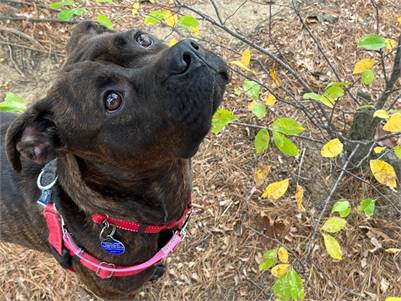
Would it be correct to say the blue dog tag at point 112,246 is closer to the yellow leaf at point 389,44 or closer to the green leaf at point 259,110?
the green leaf at point 259,110

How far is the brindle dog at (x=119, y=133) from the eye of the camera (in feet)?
8.57

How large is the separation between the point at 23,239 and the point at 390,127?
2801 mm

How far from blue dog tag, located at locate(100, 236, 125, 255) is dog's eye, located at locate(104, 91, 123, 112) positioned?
988 millimetres

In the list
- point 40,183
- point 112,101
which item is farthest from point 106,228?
point 112,101

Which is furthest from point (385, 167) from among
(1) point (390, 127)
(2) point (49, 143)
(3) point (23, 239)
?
(3) point (23, 239)

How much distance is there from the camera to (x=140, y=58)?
9.70 ft

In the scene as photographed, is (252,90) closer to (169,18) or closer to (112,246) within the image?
(169,18)

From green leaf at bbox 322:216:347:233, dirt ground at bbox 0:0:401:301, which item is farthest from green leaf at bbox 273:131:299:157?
dirt ground at bbox 0:0:401:301

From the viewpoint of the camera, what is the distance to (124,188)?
10.3ft

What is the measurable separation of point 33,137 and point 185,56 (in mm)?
1052

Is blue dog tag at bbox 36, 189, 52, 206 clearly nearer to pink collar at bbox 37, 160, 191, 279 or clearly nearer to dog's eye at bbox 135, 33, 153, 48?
pink collar at bbox 37, 160, 191, 279

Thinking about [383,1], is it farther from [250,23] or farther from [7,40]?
[7,40]

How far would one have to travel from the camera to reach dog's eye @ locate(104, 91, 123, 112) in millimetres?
2762

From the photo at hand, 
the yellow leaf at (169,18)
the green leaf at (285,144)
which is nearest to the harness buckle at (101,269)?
the green leaf at (285,144)
